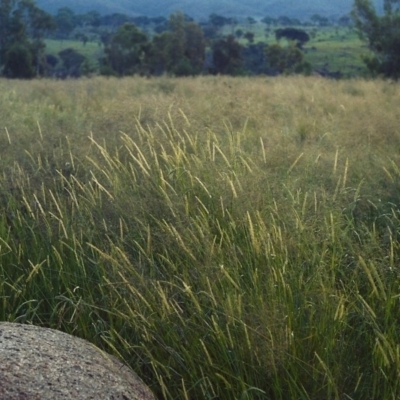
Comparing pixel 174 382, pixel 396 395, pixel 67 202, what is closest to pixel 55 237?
pixel 67 202

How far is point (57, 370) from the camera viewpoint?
2.64 meters

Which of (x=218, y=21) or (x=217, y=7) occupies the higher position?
(x=218, y=21)

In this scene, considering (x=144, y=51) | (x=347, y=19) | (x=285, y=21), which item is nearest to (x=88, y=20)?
(x=285, y=21)

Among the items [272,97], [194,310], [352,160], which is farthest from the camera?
[272,97]

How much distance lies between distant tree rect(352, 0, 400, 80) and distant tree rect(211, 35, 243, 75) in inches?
412

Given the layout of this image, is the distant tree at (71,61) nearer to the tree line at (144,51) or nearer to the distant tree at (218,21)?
the tree line at (144,51)

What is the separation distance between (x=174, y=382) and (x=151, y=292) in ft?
1.27

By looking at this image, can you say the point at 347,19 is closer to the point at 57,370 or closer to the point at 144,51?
the point at 144,51

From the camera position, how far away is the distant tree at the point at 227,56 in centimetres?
3222

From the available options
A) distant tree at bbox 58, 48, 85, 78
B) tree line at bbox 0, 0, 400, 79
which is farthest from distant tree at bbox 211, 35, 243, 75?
distant tree at bbox 58, 48, 85, 78

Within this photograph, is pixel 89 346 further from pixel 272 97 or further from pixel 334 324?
pixel 272 97

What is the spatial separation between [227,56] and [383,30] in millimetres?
11720

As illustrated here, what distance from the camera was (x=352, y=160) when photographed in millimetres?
5496

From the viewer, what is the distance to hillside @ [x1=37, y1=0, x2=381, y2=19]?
13140 centimetres
